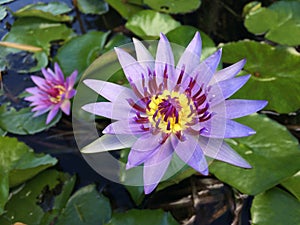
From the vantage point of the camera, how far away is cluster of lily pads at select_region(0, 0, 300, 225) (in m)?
1.46

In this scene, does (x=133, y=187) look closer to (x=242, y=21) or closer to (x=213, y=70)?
(x=213, y=70)

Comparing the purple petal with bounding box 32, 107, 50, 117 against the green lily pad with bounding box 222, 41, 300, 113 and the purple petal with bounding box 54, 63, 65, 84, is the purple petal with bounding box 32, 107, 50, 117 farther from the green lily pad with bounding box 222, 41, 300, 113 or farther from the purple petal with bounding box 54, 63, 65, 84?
the green lily pad with bounding box 222, 41, 300, 113

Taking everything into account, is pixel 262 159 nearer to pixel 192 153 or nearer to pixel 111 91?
pixel 192 153

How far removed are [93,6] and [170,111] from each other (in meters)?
1.48

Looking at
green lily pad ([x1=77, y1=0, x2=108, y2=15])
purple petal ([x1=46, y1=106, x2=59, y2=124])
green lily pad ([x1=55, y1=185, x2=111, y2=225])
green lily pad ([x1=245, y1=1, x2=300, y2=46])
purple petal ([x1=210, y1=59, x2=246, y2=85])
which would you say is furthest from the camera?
green lily pad ([x1=77, y1=0, x2=108, y2=15])

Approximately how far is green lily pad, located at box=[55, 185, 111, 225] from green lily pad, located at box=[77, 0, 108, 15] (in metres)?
1.19

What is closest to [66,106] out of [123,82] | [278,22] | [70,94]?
[70,94]

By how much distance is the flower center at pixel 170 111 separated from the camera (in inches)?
45.1

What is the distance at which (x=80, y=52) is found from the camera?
81.4 inches

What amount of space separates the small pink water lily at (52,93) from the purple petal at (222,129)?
91 centimetres

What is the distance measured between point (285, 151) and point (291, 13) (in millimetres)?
927

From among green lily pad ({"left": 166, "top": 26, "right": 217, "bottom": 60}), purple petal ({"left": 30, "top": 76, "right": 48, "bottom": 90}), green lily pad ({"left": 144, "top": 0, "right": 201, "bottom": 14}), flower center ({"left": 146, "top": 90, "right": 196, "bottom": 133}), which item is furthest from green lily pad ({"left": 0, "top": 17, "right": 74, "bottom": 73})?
flower center ({"left": 146, "top": 90, "right": 196, "bottom": 133})

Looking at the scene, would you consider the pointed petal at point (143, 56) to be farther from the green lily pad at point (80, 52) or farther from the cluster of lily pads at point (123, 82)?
the green lily pad at point (80, 52)

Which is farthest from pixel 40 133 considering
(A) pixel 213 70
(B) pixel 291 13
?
(B) pixel 291 13
